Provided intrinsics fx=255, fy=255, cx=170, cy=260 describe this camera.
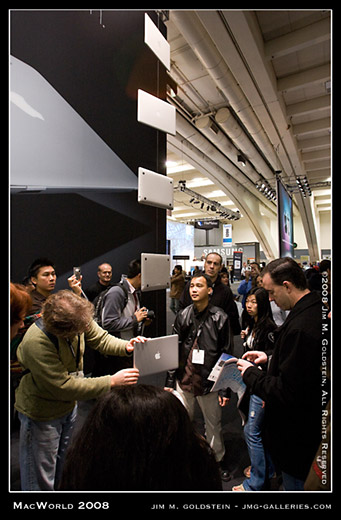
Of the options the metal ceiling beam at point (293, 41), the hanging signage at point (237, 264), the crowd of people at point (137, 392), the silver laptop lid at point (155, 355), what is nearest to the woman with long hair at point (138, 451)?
the crowd of people at point (137, 392)

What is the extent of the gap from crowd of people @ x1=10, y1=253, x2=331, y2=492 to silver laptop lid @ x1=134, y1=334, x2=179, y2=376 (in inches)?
2.5

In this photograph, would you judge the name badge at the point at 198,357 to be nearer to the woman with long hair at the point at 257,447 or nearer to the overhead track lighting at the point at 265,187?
the woman with long hair at the point at 257,447

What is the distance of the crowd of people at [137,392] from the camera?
497 millimetres

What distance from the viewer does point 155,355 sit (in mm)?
1201

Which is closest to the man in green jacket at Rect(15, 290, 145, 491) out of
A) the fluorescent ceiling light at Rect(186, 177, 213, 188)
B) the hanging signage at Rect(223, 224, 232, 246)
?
the fluorescent ceiling light at Rect(186, 177, 213, 188)

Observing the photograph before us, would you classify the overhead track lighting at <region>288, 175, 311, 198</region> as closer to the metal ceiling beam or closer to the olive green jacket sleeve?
the metal ceiling beam

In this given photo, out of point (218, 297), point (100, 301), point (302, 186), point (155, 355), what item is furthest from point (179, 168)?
point (155, 355)

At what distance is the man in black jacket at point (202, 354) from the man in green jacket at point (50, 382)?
0.70 meters

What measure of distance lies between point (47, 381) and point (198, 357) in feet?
3.06

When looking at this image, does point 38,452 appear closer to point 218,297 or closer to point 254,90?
point 218,297

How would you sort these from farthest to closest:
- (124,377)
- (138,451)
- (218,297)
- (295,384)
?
(218,297) < (124,377) < (295,384) < (138,451)

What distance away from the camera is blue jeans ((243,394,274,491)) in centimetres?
139
